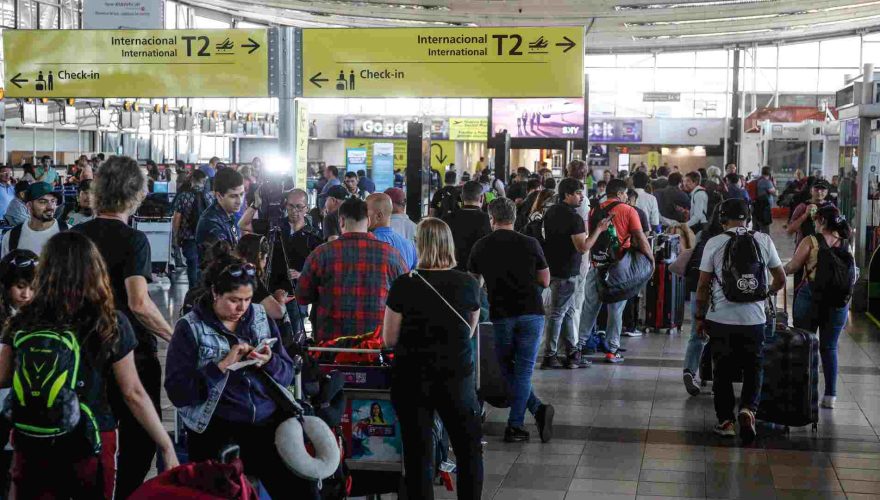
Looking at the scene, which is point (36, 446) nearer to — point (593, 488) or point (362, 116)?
point (593, 488)

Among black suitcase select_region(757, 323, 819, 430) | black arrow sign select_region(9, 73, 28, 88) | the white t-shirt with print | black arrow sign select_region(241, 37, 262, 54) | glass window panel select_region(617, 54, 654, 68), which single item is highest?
glass window panel select_region(617, 54, 654, 68)

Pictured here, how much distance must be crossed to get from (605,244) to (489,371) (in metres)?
4.29

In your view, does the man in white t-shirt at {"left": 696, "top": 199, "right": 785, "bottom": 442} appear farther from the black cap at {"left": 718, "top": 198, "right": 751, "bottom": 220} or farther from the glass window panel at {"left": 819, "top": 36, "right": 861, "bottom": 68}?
the glass window panel at {"left": 819, "top": 36, "right": 861, "bottom": 68}

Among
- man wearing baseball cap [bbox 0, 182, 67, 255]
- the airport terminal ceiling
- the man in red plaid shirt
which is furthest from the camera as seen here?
the airport terminal ceiling

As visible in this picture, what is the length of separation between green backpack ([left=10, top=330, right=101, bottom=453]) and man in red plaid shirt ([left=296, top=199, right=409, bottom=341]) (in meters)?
2.21

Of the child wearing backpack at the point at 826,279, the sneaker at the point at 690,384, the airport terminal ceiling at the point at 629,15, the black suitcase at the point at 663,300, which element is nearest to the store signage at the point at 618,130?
the airport terminal ceiling at the point at 629,15

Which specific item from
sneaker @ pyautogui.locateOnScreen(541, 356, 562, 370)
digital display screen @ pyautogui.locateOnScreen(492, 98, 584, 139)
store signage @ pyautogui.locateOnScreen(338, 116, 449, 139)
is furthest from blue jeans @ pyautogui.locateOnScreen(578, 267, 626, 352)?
store signage @ pyautogui.locateOnScreen(338, 116, 449, 139)

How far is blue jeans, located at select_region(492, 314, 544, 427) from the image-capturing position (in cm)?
700

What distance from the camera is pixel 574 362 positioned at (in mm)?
9867

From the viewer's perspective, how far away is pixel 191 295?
4.87 meters

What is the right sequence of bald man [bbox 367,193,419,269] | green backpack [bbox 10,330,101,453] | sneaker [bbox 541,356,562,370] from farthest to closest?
sneaker [bbox 541,356,562,370] < bald man [bbox 367,193,419,269] < green backpack [bbox 10,330,101,453]

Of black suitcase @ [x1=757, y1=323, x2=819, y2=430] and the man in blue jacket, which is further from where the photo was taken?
black suitcase @ [x1=757, y1=323, x2=819, y2=430]

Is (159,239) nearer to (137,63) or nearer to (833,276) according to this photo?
(137,63)

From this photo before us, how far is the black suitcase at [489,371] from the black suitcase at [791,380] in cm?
239
